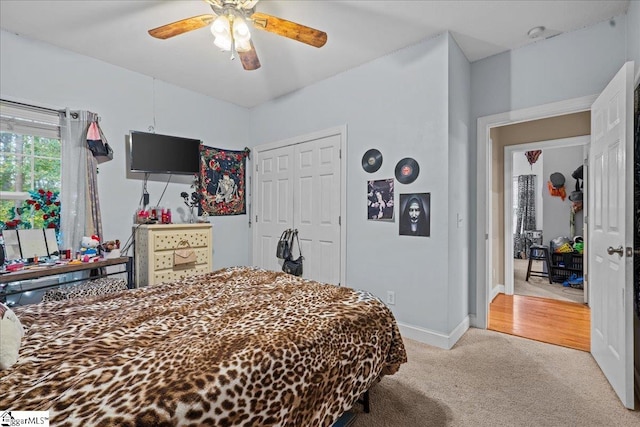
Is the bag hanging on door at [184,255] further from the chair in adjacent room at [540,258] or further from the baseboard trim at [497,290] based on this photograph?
the chair in adjacent room at [540,258]

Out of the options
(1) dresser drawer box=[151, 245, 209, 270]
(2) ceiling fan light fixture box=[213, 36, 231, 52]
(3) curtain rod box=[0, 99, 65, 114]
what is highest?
(2) ceiling fan light fixture box=[213, 36, 231, 52]

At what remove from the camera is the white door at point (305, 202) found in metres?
3.48

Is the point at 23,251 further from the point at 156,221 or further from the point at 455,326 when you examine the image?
the point at 455,326

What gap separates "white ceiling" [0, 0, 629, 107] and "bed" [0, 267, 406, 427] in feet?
6.95

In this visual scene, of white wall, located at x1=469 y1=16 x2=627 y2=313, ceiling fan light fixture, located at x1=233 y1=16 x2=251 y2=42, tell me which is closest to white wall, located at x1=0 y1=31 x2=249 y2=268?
ceiling fan light fixture, located at x1=233 y1=16 x2=251 y2=42

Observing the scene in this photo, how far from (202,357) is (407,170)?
2.39 m

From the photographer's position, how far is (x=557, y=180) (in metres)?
6.25

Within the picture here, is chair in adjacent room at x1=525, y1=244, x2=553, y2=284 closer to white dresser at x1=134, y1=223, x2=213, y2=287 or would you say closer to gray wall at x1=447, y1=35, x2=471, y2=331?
gray wall at x1=447, y1=35, x2=471, y2=331

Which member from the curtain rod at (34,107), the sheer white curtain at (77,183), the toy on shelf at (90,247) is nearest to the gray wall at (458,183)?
the toy on shelf at (90,247)

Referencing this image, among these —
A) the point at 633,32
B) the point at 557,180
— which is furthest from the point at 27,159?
the point at 557,180

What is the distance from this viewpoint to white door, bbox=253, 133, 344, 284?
11.4 feet

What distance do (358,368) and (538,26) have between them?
299cm

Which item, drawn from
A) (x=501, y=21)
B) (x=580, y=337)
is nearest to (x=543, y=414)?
(x=580, y=337)

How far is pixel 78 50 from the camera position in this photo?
2.97 metres
